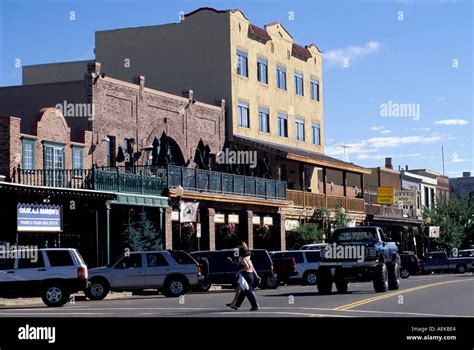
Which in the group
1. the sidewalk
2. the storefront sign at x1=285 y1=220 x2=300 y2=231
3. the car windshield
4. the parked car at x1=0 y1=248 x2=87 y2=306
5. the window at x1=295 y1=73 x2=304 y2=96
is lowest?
the sidewalk

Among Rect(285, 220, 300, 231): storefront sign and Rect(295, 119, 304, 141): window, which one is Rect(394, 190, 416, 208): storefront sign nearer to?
Rect(295, 119, 304, 141): window

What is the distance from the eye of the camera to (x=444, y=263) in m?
59.7

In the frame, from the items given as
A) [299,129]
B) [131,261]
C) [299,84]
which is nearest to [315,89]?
[299,84]

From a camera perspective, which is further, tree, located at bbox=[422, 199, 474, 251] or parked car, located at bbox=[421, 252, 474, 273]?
tree, located at bbox=[422, 199, 474, 251]

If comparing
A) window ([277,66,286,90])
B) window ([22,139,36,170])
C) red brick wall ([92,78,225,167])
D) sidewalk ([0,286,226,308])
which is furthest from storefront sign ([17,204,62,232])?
window ([277,66,286,90])

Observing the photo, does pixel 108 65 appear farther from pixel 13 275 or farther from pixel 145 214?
pixel 13 275

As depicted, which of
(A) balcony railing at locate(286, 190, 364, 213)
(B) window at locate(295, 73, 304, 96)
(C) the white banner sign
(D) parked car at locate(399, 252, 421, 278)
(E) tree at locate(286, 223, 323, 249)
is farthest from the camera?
(B) window at locate(295, 73, 304, 96)

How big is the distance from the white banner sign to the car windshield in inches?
442

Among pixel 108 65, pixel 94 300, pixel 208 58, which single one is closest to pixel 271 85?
pixel 208 58

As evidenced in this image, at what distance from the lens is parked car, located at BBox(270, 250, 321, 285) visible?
41531 mm

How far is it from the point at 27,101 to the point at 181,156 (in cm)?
935

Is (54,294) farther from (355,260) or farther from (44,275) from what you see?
(355,260)

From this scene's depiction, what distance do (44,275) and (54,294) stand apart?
2.07 feet

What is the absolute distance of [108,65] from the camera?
183 feet
